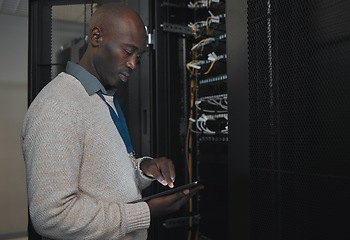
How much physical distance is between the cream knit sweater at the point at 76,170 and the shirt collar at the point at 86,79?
18 millimetres

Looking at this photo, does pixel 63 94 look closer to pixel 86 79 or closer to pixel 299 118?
pixel 86 79

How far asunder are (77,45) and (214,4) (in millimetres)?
837

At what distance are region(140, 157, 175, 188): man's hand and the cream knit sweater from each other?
92mm

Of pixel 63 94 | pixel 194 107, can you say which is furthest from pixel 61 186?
pixel 194 107

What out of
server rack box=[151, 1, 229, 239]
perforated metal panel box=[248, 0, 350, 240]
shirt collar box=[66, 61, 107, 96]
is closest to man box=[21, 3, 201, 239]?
shirt collar box=[66, 61, 107, 96]

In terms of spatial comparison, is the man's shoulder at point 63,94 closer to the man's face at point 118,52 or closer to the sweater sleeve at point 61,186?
the sweater sleeve at point 61,186

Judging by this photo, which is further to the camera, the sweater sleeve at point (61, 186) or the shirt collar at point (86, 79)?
the shirt collar at point (86, 79)

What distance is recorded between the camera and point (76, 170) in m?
0.83

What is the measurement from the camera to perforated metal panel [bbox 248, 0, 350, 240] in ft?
2.42

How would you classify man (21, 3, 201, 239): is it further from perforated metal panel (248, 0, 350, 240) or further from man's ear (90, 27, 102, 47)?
perforated metal panel (248, 0, 350, 240)

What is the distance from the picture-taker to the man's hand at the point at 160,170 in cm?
104

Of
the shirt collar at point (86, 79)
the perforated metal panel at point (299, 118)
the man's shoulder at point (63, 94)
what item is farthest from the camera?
the shirt collar at point (86, 79)

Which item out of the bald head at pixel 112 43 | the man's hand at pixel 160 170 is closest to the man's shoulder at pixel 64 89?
the bald head at pixel 112 43

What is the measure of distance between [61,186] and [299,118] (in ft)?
2.05
